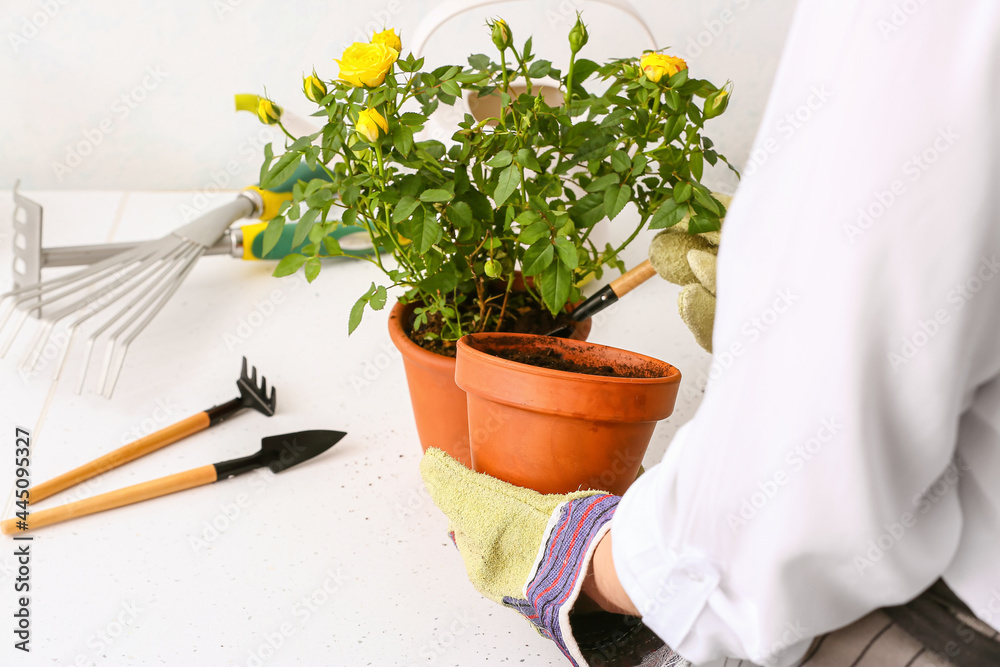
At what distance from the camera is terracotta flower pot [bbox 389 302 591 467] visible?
2.25ft

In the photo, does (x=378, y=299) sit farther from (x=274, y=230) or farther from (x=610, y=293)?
(x=610, y=293)

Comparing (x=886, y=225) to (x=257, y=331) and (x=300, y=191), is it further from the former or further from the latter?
(x=257, y=331)

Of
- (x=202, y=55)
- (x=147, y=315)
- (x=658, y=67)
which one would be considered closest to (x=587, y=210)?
(x=658, y=67)

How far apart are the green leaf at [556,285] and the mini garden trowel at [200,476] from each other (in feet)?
1.05

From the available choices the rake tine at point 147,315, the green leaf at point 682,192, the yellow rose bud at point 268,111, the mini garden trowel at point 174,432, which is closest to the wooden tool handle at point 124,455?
the mini garden trowel at point 174,432

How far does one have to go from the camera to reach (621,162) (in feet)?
2.04

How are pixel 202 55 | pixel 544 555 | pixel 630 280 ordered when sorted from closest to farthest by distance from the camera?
pixel 544 555 < pixel 630 280 < pixel 202 55

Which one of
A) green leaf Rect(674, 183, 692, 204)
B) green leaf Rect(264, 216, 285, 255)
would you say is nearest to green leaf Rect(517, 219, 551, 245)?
green leaf Rect(674, 183, 692, 204)

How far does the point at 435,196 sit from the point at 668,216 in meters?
0.20

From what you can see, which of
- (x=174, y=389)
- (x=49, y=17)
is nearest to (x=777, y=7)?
(x=174, y=389)

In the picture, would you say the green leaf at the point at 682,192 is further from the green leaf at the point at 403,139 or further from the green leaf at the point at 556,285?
the green leaf at the point at 403,139

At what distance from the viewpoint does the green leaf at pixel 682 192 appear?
0.62 metres

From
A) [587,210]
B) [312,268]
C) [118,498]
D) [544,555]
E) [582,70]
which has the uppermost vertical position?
[582,70]

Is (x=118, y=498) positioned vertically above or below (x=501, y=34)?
below
